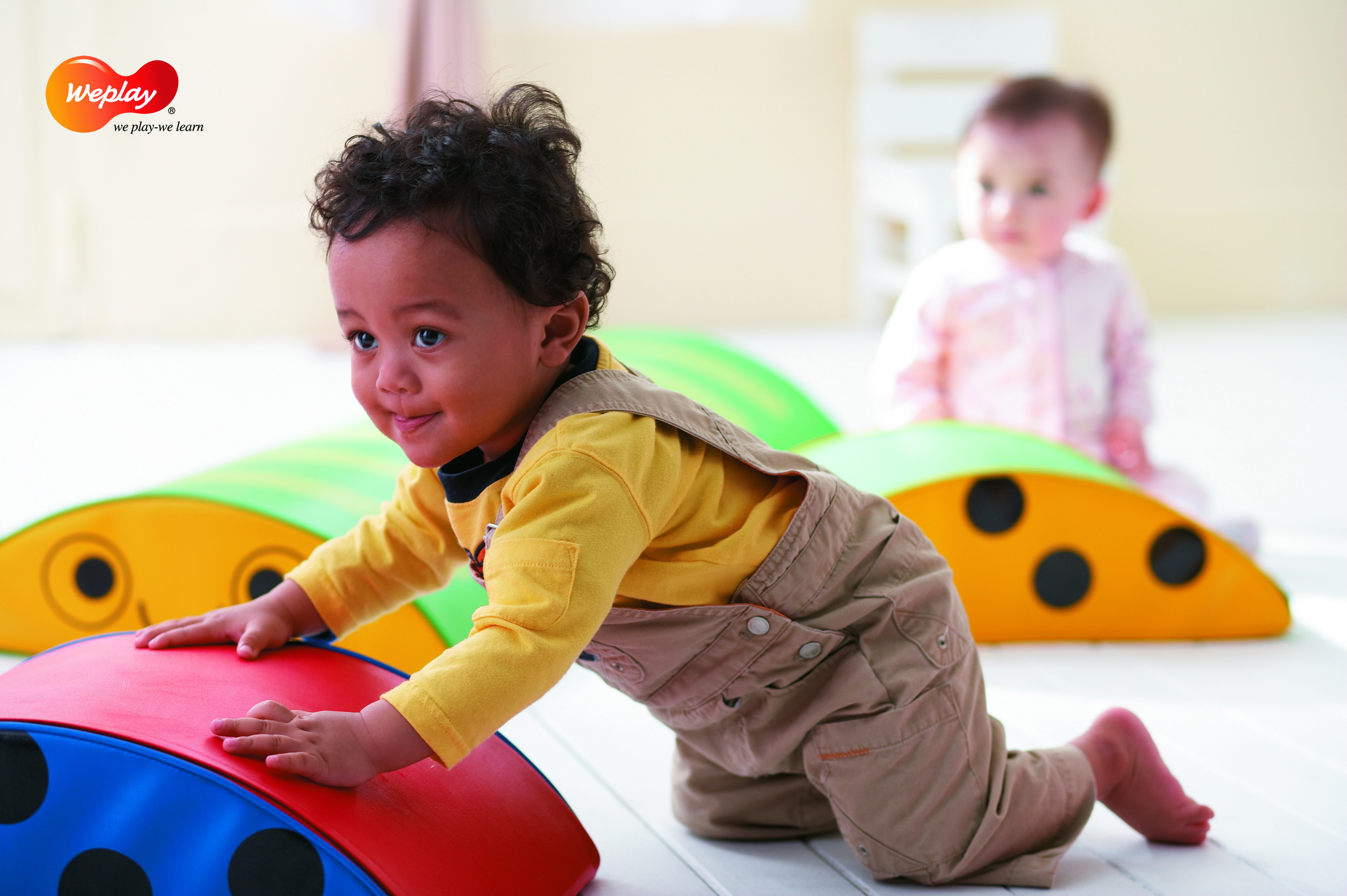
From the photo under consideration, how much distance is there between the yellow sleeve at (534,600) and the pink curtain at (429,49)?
3.62m

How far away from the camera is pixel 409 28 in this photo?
4402mm

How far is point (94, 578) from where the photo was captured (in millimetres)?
1675

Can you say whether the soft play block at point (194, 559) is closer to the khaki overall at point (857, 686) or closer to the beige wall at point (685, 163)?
the khaki overall at point (857, 686)

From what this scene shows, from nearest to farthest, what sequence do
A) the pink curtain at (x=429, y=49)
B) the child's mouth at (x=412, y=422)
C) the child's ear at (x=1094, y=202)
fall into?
the child's mouth at (x=412, y=422) < the child's ear at (x=1094, y=202) < the pink curtain at (x=429, y=49)

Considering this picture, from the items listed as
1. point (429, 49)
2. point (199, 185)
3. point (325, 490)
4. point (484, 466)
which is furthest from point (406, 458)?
point (199, 185)

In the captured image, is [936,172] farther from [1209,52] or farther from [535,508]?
[535,508]

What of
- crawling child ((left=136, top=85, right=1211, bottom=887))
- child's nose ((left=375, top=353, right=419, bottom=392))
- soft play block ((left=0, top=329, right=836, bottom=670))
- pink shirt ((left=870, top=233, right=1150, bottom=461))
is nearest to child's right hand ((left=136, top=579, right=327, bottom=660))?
crawling child ((left=136, top=85, right=1211, bottom=887))

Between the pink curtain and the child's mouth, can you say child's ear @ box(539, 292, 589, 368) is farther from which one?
the pink curtain

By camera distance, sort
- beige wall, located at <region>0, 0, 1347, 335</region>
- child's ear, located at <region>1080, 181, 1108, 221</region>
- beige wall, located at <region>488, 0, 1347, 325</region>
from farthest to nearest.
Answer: beige wall, located at <region>488, 0, 1347, 325</region>
beige wall, located at <region>0, 0, 1347, 335</region>
child's ear, located at <region>1080, 181, 1108, 221</region>

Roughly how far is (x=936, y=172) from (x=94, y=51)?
9.41ft

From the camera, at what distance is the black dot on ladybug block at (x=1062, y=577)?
1.86m

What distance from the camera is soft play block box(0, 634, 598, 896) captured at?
2.91 ft

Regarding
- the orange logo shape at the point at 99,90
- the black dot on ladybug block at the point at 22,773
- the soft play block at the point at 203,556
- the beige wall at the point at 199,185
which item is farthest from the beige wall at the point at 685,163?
the black dot on ladybug block at the point at 22,773

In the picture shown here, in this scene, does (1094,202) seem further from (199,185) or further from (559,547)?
(199,185)
